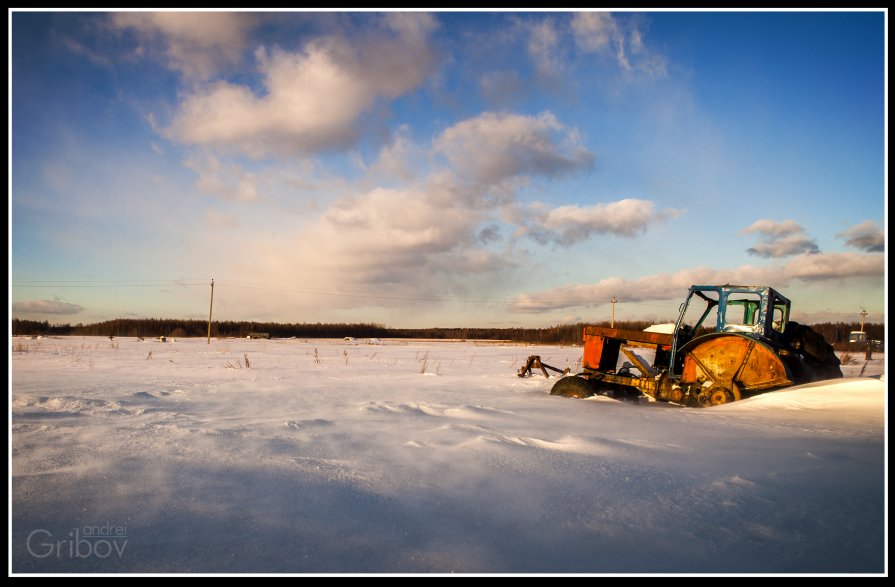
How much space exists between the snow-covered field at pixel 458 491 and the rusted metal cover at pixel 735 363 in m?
1.05

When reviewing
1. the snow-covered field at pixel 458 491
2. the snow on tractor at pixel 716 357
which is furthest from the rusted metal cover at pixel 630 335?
the snow-covered field at pixel 458 491

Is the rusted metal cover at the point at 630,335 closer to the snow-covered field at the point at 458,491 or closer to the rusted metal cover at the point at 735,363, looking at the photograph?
the rusted metal cover at the point at 735,363

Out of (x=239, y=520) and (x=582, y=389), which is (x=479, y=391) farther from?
(x=239, y=520)

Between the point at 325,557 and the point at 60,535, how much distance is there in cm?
176

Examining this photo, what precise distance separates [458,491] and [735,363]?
6343 mm

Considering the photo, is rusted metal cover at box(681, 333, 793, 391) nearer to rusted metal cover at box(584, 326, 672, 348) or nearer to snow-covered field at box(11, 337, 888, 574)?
rusted metal cover at box(584, 326, 672, 348)

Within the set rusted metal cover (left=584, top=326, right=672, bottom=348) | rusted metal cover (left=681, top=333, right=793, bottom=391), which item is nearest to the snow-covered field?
rusted metal cover (left=681, top=333, right=793, bottom=391)

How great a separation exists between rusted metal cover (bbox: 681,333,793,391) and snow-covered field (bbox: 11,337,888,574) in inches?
41.4

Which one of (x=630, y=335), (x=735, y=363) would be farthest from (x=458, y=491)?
(x=630, y=335)

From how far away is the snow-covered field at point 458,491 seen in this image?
98.7 inches

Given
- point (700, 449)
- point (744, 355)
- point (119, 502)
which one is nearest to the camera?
point (119, 502)

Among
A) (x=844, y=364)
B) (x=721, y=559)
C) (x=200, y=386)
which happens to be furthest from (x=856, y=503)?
(x=844, y=364)

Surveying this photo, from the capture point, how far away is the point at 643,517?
287 centimetres

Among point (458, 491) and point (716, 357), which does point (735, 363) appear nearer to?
point (716, 357)
